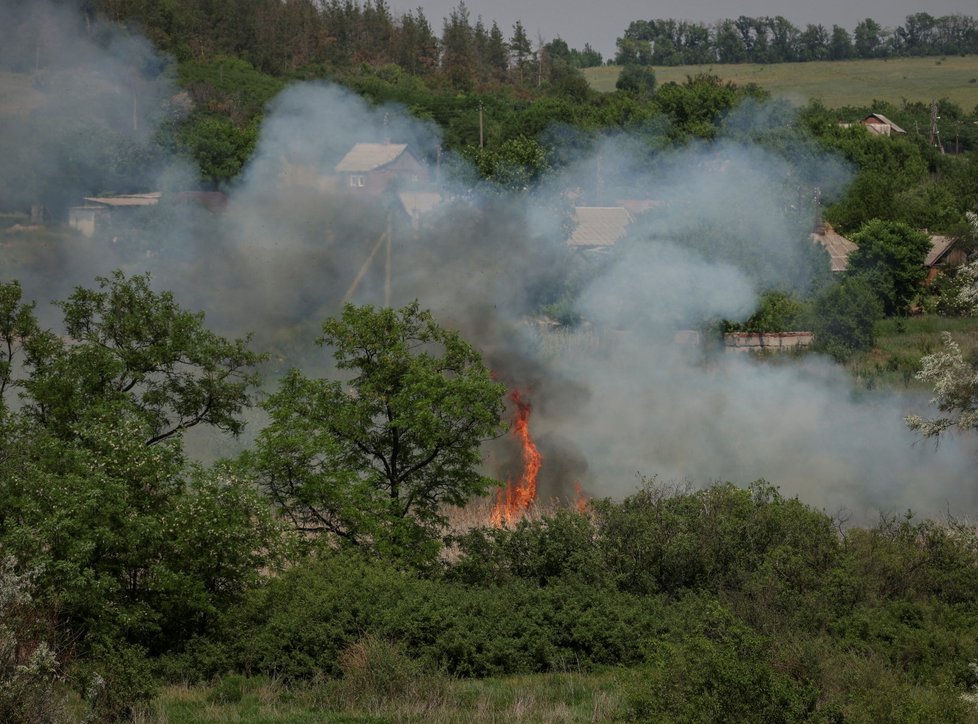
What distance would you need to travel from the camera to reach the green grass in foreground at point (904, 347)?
124 ft

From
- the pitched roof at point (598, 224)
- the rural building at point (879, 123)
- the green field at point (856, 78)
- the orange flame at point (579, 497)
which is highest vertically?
the orange flame at point (579, 497)

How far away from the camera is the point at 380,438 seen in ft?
79.5

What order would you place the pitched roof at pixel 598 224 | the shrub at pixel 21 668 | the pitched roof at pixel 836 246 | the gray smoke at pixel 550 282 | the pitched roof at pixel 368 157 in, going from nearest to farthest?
the shrub at pixel 21 668 < the gray smoke at pixel 550 282 < the pitched roof at pixel 368 157 < the pitched roof at pixel 598 224 < the pitched roof at pixel 836 246

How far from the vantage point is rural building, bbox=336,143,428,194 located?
136 feet

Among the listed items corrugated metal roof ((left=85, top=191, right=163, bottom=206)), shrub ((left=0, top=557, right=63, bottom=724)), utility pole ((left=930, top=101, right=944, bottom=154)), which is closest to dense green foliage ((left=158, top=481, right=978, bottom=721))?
shrub ((left=0, top=557, right=63, bottom=724))

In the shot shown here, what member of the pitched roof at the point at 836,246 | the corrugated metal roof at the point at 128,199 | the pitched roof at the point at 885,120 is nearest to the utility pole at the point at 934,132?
the pitched roof at the point at 885,120

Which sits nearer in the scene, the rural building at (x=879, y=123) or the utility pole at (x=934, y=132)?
the utility pole at (x=934, y=132)

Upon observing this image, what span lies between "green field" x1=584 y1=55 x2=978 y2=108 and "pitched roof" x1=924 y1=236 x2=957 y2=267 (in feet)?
148

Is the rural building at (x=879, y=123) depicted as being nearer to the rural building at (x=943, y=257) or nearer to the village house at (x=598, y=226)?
the rural building at (x=943, y=257)

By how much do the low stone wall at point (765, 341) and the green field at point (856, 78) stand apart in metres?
66.3

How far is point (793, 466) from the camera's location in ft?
102

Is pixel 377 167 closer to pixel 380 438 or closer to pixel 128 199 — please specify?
pixel 128 199

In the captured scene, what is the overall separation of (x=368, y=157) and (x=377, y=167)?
0.49 meters

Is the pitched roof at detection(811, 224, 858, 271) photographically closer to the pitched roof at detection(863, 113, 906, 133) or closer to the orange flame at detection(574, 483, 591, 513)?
the orange flame at detection(574, 483, 591, 513)
